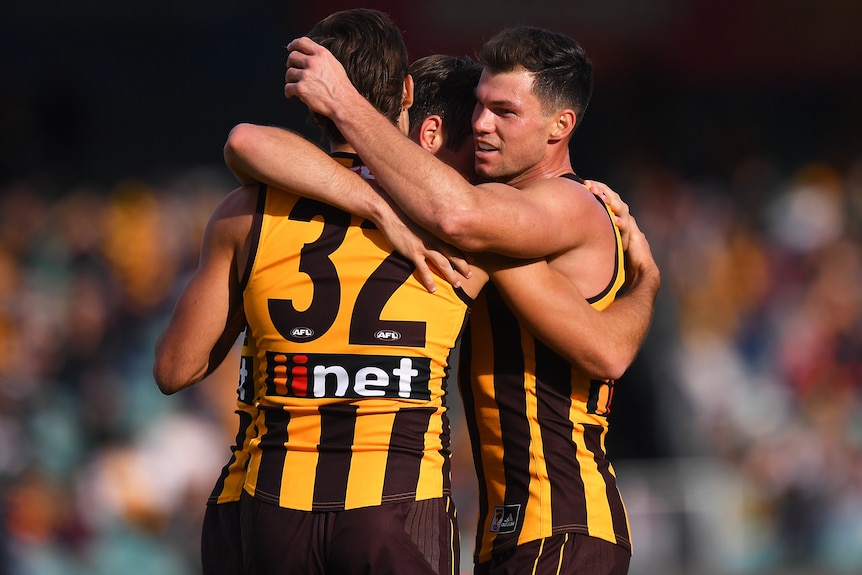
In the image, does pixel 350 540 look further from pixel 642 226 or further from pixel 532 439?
pixel 642 226

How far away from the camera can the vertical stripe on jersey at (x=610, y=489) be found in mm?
3629

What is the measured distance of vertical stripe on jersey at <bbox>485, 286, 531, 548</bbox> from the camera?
11.9ft

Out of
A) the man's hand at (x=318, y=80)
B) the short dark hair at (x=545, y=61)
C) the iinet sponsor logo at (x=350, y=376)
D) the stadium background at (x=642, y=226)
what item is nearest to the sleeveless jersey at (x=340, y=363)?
the iinet sponsor logo at (x=350, y=376)

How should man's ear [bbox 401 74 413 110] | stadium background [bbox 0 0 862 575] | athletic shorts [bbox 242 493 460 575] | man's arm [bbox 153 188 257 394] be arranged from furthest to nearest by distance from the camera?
stadium background [bbox 0 0 862 575] → man's ear [bbox 401 74 413 110] → man's arm [bbox 153 188 257 394] → athletic shorts [bbox 242 493 460 575]

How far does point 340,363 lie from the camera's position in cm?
319

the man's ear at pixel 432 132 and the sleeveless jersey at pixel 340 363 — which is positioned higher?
the man's ear at pixel 432 132

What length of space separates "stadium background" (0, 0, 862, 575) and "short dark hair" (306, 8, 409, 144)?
18.9 feet

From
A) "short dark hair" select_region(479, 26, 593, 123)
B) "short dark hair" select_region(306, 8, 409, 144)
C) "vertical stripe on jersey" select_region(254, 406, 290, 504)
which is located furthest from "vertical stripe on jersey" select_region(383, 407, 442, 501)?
"short dark hair" select_region(479, 26, 593, 123)

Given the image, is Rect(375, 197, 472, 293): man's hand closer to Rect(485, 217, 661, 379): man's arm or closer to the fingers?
the fingers

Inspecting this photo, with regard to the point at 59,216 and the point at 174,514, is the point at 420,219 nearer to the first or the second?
the point at 174,514

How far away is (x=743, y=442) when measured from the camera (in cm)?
982

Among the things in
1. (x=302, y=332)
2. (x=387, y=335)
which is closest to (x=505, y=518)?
(x=387, y=335)

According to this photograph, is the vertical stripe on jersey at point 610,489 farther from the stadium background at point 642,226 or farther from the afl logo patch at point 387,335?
the stadium background at point 642,226

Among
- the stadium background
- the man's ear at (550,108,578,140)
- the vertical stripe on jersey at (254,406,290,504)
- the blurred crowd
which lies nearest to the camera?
the vertical stripe on jersey at (254,406,290,504)
